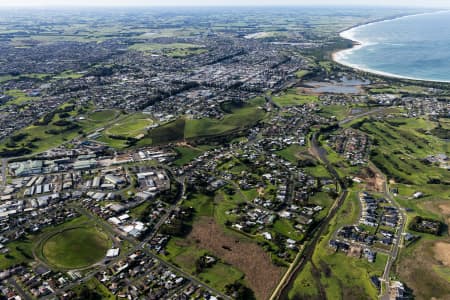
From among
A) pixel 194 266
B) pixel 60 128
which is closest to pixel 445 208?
pixel 194 266

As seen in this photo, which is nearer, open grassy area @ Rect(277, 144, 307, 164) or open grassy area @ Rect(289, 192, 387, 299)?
open grassy area @ Rect(289, 192, 387, 299)

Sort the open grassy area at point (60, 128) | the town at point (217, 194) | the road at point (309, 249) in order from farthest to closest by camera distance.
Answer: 1. the open grassy area at point (60, 128)
2. the town at point (217, 194)
3. the road at point (309, 249)

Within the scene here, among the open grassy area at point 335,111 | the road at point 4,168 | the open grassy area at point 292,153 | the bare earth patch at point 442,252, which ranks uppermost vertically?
the open grassy area at point 335,111

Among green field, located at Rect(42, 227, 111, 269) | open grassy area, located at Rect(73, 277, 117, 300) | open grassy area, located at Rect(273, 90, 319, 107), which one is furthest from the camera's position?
open grassy area, located at Rect(273, 90, 319, 107)

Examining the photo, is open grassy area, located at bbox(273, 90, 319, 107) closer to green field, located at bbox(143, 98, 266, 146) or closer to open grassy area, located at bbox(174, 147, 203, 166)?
green field, located at bbox(143, 98, 266, 146)

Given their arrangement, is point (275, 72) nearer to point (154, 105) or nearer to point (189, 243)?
point (154, 105)

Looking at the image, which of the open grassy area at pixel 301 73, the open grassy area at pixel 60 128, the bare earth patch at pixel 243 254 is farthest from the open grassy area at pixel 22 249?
the open grassy area at pixel 301 73

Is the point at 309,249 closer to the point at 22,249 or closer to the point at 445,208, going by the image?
the point at 445,208

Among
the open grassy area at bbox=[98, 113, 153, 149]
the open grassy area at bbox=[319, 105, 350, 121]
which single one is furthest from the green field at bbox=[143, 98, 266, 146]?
the open grassy area at bbox=[319, 105, 350, 121]

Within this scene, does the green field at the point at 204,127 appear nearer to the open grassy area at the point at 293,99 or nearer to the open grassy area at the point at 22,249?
the open grassy area at the point at 293,99
